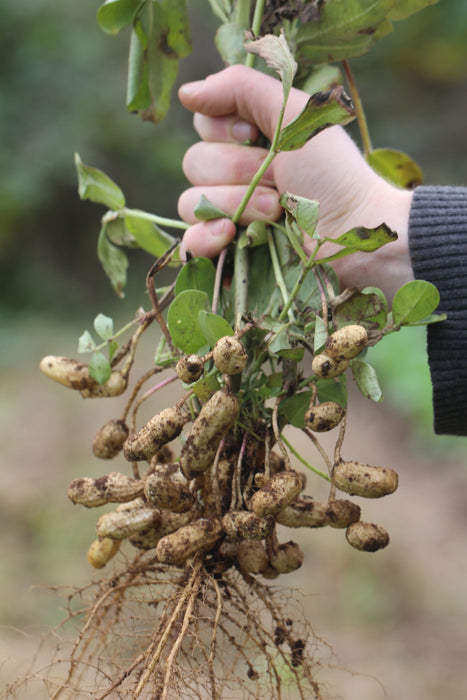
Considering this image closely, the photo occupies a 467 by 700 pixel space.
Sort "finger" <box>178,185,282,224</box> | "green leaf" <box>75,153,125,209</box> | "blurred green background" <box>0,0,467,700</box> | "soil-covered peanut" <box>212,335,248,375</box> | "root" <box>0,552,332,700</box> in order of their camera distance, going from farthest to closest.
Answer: "blurred green background" <box>0,0,467,700</box> < "green leaf" <box>75,153,125,209</box> < "finger" <box>178,185,282,224</box> < "root" <box>0,552,332,700</box> < "soil-covered peanut" <box>212,335,248,375</box>

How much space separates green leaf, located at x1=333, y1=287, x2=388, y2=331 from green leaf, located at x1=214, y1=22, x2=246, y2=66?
412 millimetres

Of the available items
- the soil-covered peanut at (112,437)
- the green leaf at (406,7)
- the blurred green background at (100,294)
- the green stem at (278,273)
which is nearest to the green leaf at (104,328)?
the soil-covered peanut at (112,437)

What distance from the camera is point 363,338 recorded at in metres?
0.62

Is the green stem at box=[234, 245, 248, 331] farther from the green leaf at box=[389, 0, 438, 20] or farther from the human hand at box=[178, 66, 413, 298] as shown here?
the green leaf at box=[389, 0, 438, 20]

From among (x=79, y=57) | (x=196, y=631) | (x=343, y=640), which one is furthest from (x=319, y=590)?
(x=79, y=57)

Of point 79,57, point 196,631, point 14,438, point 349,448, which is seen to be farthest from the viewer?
point 79,57

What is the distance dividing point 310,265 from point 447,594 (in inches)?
72.5

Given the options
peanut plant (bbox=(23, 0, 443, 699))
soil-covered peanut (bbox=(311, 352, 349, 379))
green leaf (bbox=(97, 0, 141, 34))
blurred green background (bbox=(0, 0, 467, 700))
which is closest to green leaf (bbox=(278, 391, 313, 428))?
peanut plant (bbox=(23, 0, 443, 699))

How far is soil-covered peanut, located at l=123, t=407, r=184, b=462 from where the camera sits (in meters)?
0.64

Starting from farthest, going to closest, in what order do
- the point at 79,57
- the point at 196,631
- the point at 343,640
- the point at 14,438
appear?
1. the point at 79,57
2. the point at 14,438
3. the point at 343,640
4. the point at 196,631

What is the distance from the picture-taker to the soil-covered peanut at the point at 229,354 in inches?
23.7

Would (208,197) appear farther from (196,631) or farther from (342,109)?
(196,631)

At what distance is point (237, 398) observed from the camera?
66 centimetres

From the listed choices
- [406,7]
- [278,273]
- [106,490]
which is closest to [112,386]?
[106,490]
